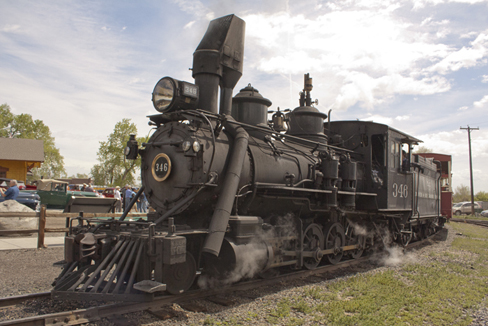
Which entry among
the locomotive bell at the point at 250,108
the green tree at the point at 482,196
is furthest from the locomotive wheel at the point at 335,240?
the green tree at the point at 482,196

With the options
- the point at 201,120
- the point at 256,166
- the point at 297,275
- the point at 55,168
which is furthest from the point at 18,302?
the point at 55,168

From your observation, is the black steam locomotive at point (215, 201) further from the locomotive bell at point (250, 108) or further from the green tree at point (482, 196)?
the green tree at point (482, 196)

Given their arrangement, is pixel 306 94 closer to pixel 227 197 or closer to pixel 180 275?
pixel 227 197

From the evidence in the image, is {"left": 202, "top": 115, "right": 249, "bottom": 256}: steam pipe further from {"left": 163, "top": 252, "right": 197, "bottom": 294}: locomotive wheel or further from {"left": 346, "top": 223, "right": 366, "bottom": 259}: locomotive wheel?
{"left": 346, "top": 223, "right": 366, "bottom": 259}: locomotive wheel

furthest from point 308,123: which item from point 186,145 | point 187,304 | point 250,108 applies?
point 187,304

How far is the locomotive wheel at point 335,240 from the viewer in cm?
791

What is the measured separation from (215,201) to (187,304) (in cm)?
152

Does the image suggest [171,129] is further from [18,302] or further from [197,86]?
[18,302]

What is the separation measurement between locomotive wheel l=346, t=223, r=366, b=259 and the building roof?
Result: 102 feet

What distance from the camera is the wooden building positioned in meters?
31.4

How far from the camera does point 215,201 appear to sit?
18.5ft

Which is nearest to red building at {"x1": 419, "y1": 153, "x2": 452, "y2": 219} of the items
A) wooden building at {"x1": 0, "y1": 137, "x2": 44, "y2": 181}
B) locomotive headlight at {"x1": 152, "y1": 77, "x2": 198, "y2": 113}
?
locomotive headlight at {"x1": 152, "y1": 77, "x2": 198, "y2": 113}

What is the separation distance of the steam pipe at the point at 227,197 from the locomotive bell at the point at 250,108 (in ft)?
3.66

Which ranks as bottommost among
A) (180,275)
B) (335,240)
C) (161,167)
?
(180,275)
